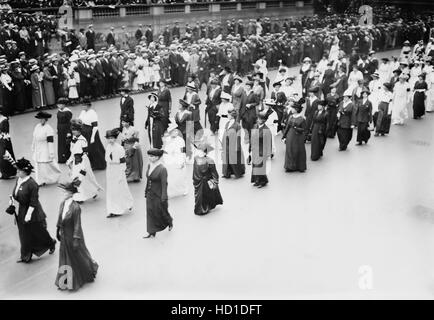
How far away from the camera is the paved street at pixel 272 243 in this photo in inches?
302

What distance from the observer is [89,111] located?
12.2 meters

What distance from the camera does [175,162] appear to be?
11000 mm

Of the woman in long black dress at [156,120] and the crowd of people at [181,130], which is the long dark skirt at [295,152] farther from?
the woman in long black dress at [156,120]

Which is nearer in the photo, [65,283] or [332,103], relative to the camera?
[65,283]

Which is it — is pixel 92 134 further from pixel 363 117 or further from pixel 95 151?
pixel 363 117

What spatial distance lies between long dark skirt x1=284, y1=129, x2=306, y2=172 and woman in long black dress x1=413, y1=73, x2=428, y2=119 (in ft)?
22.1

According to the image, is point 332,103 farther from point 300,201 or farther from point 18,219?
point 18,219

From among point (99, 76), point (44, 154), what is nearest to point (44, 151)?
point (44, 154)

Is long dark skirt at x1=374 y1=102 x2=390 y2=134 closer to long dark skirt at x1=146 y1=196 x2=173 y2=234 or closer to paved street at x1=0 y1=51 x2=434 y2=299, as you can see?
paved street at x1=0 y1=51 x2=434 y2=299

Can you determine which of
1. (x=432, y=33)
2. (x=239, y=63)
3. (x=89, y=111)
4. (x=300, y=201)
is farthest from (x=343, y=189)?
(x=432, y=33)

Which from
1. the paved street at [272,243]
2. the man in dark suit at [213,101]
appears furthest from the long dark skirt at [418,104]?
the man in dark suit at [213,101]

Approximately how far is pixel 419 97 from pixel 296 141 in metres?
7.08

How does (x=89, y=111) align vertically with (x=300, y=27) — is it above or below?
below

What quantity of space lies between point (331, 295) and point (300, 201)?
3583 millimetres
